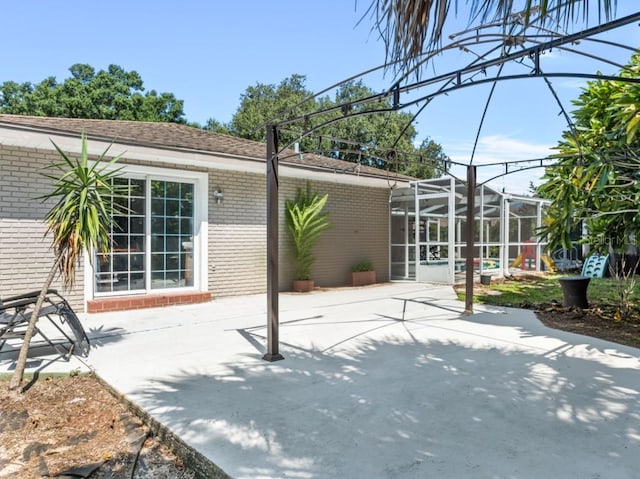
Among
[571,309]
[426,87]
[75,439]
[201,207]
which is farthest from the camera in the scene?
[201,207]

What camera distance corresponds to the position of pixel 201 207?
972 cm

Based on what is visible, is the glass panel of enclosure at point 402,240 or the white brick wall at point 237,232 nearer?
the white brick wall at point 237,232

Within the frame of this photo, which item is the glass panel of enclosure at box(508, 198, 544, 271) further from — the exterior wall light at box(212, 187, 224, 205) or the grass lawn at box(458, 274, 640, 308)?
the exterior wall light at box(212, 187, 224, 205)

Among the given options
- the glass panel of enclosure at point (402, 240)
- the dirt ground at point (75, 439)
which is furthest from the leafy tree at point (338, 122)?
the dirt ground at point (75, 439)

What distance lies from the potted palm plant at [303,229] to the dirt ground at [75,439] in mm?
7211

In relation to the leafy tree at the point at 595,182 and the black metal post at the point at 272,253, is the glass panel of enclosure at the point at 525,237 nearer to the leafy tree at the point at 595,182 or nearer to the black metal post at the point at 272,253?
the leafy tree at the point at 595,182

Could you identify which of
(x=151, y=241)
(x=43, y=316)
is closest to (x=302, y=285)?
(x=151, y=241)

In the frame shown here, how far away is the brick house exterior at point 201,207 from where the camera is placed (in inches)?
297

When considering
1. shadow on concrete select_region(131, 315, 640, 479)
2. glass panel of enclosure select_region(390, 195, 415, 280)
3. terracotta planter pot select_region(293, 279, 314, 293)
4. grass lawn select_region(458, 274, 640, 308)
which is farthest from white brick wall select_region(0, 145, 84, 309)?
glass panel of enclosure select_region(390, 195, 415, 280)

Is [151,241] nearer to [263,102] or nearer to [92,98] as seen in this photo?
[92,98]

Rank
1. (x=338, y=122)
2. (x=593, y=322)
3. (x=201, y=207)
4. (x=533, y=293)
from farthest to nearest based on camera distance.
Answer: (x=338, y=122) → (x=533, y=293) → (x=201, y=207) → (x=593, y=322)

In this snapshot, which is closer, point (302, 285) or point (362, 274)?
point (302, 285)

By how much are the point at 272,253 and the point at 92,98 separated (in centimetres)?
2822

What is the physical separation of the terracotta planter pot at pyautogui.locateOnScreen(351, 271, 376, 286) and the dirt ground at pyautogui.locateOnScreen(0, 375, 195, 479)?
916 centimetres
